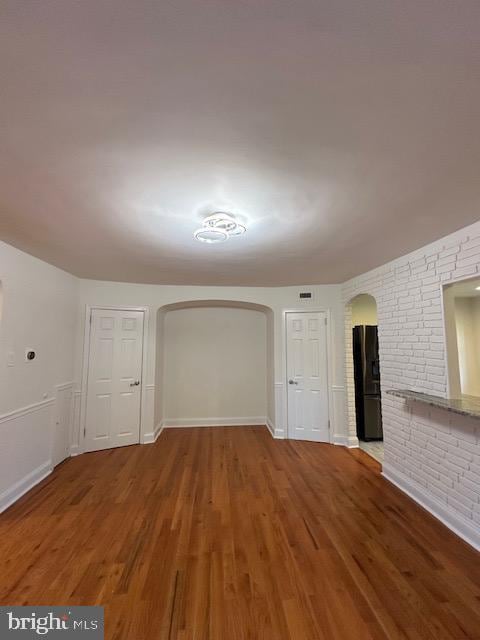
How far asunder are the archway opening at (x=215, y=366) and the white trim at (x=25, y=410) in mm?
2036

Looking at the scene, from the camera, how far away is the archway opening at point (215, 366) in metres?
5.36

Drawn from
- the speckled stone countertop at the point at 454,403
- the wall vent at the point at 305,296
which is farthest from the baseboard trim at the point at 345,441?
the wall vent at the point at 305,296

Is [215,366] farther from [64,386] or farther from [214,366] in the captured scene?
[64,386]

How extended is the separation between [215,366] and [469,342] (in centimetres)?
469

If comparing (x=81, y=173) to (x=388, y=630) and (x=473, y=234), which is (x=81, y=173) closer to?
(x=473, y=234)

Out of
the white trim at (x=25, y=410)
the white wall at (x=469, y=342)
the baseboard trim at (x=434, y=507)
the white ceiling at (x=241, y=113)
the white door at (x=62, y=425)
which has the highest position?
the white ceiling at (x=241, y=113)

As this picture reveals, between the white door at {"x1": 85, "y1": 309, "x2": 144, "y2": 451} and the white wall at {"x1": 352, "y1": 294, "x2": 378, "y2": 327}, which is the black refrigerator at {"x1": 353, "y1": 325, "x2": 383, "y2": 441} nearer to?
the white wall at {"x1": 352, "y1": 294, "x2": 378, "y2": 327}

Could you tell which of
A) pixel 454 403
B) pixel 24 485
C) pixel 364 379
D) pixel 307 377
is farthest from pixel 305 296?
pixel 24 485

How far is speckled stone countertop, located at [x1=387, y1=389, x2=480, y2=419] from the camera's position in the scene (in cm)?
211

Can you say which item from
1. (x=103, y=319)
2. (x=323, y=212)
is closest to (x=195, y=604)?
(x=323, y=212)

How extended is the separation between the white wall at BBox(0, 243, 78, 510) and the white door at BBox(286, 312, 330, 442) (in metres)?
3.42

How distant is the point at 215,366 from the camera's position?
5484 mm

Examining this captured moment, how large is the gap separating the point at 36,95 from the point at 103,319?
358 centimetres

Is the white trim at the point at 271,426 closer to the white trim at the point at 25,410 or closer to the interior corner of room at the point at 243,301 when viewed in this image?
the interior corner of room at the point at 243,301
